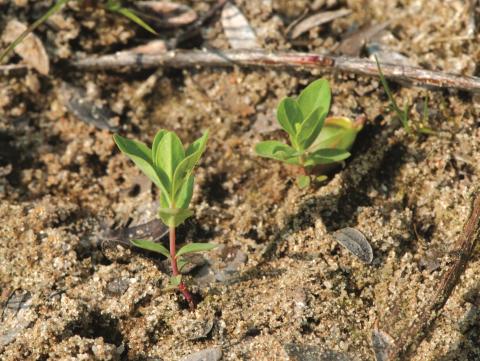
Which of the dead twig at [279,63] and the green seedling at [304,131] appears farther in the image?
the dead twig at [279,63]

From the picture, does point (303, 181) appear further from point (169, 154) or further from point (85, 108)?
point (85, 108)

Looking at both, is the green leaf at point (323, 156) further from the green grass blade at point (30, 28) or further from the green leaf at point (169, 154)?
the green grass blade at point (30, 28)

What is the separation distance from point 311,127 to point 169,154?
23.4 inches

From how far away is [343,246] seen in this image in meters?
2.35

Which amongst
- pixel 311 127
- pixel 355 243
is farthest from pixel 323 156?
pixel 355 243

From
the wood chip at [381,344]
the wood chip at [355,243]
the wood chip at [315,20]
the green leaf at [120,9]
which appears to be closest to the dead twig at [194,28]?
the green leaf at [120,9]

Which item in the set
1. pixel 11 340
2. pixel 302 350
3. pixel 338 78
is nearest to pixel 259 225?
pixel 302 350

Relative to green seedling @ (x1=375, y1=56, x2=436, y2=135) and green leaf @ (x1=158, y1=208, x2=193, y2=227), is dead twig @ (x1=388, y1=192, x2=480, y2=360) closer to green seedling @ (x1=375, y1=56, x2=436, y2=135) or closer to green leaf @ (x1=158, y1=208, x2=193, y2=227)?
green seedling @ (x1=375, y1=56, x2=436, y2=135)

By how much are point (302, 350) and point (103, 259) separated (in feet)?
2.87

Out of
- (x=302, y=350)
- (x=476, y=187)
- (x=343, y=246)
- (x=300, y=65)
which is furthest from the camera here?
(x=300, y=65)

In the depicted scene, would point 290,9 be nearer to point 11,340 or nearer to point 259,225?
point 259,225

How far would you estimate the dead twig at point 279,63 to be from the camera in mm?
2611

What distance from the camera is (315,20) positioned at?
300cm

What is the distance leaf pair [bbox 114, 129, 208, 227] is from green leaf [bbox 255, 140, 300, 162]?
0.28 meters
